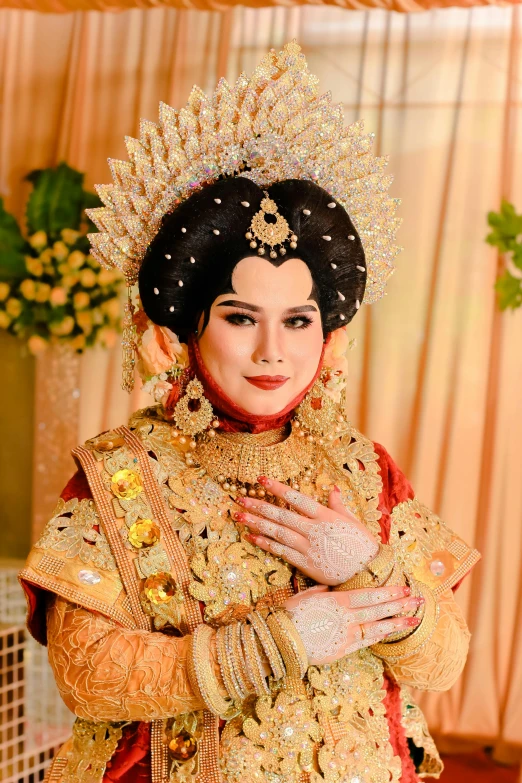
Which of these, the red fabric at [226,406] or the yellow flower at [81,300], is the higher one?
the yellow flower at [81,300]

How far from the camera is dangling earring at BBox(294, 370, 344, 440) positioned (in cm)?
171

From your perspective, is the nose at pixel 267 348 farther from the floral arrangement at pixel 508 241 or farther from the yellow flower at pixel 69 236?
the yellow flower at pixel 69 236

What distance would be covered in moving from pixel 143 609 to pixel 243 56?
8.81 feet

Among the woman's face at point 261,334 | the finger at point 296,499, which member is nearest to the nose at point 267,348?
the woman's face at point 261,334

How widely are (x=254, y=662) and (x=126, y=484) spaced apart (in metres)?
0.40

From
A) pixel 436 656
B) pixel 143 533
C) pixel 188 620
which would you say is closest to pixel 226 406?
pixel 143 533

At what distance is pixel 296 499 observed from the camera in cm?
156

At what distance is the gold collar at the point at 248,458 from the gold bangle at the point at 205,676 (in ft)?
1.09

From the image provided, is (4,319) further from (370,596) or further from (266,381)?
(370,596)

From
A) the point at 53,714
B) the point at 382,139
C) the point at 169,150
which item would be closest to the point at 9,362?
the point at 53,714

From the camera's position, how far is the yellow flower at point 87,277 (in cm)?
323

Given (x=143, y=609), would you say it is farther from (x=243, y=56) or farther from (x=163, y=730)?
(x=243, y=56)

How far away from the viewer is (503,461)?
3385 millimetres

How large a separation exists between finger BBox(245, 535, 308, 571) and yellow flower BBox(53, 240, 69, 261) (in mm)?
1991
